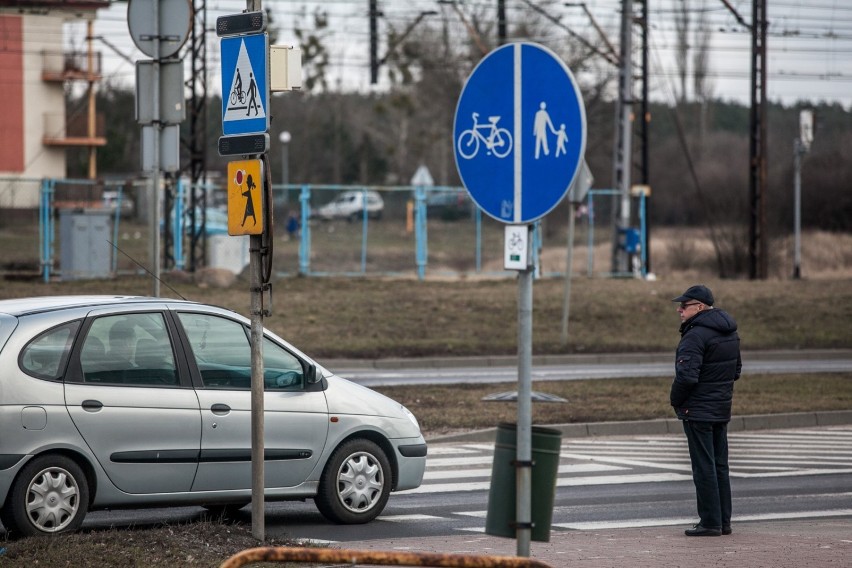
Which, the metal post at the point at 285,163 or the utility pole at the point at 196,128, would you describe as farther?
the metal post at the point at 285,163

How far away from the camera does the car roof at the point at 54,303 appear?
8.34 m

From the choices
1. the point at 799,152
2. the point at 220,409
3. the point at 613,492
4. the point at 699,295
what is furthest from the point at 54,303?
the point at 799,152

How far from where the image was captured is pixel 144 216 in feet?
201

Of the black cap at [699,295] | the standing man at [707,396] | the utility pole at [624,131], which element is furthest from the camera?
the utility pole at [624,131]

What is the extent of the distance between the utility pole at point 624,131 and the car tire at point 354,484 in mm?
24873

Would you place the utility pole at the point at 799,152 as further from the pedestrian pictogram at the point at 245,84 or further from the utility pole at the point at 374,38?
the pedestrian pictogram at the point at 245,84

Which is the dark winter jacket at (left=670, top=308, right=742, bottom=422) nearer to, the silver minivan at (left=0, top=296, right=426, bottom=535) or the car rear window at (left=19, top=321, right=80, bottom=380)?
the silver minivan at (left=0, top=296, right=426, bottom=535)

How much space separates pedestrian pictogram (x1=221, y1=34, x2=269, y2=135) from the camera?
7.27 metres

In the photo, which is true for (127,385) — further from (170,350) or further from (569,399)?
(569,399)

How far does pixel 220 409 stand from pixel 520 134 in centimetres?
414

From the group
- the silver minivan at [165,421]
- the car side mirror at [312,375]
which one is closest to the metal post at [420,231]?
the silver minivan at [165,421]

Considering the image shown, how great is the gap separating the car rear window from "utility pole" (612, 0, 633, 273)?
26.3 meters

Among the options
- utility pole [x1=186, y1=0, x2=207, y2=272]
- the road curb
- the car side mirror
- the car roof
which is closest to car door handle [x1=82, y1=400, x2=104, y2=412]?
the car roof

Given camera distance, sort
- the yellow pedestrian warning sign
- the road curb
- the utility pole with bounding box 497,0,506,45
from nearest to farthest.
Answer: the yellow pedestrian warning sign → the road curb → the utility pole with bounding box 497,0,506,45
